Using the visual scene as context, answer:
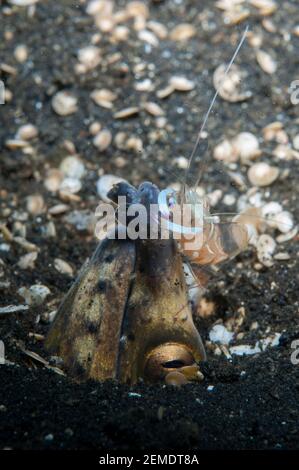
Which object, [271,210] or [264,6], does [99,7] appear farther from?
[271,210]

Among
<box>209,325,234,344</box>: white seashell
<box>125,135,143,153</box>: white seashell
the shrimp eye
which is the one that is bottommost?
<box>209,325,234,344</box>: white seashell

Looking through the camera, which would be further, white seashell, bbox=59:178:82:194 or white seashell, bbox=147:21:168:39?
white seashell, bbox=147:21:168:39

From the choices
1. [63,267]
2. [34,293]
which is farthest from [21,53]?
[34,293]

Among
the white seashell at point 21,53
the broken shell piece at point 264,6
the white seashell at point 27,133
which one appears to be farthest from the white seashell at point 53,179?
the broken shell piece at point 264,6

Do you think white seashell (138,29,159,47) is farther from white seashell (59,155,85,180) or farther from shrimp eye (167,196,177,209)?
→ shrimp eye (167,196,177,209)

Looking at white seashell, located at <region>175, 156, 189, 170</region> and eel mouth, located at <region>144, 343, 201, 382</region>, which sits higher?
white seashell, located at <region>175, 156, 189, 170</region>

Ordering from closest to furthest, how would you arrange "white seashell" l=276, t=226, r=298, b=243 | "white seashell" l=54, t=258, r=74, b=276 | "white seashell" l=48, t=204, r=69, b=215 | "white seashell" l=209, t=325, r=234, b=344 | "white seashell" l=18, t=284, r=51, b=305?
"white seashell" l=209, t=325, r=234, b=344 → "white seashell" l=18, t=284, r=51, b=305 → "white seashell" l=54, t=258, r=74, b=276 → "white seashell" l=276, t=226, r=298, b=243 → "white seashell" l=48, t=204, r=69, b=215

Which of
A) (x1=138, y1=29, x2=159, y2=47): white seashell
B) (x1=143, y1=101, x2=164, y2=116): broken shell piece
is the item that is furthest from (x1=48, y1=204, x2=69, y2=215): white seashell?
(x1=138, y1=29, x2=159, y2=47): white seashell

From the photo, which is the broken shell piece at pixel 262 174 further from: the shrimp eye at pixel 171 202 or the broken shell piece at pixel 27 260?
the shrimp eye at pixel 171 202
